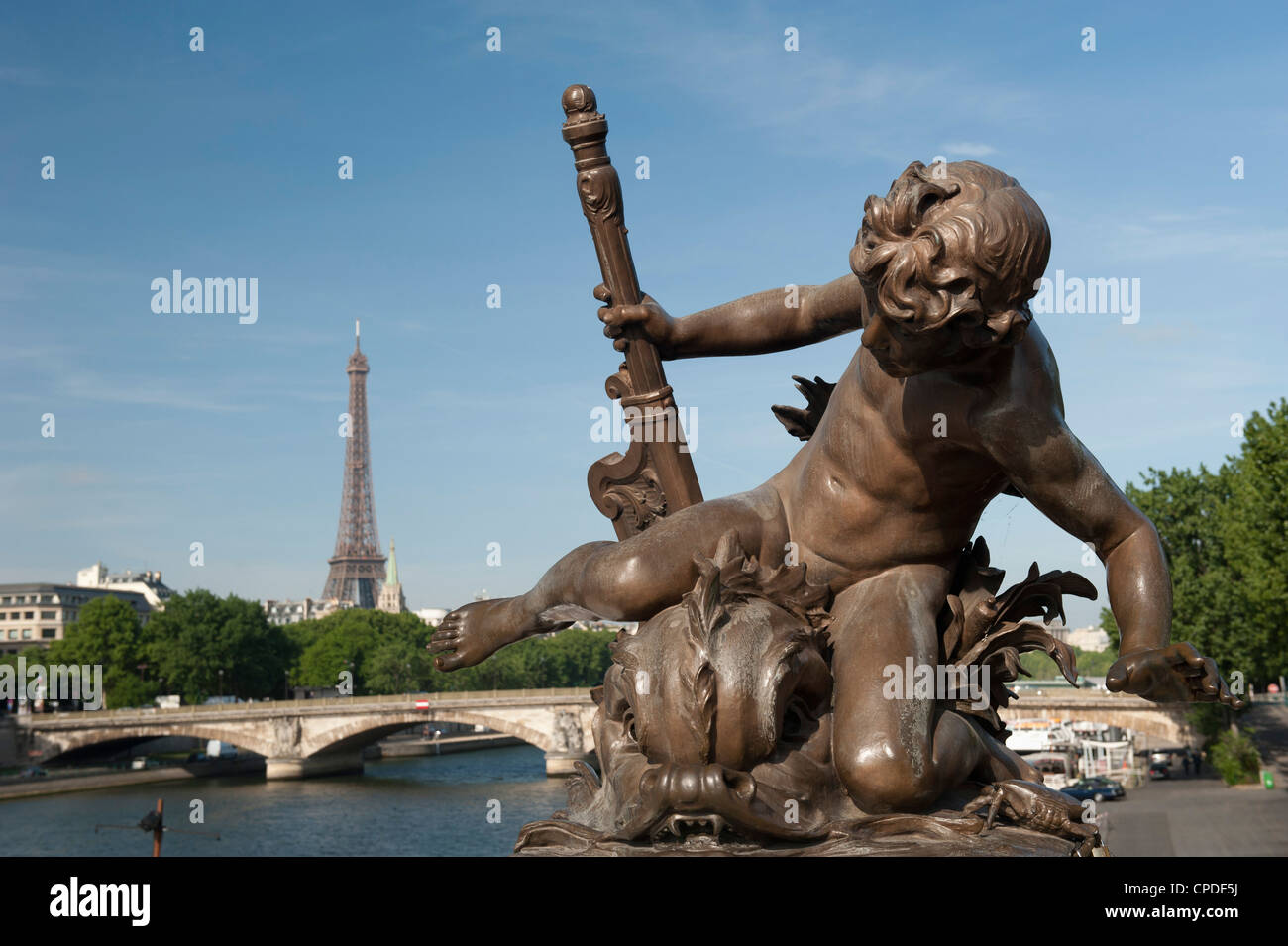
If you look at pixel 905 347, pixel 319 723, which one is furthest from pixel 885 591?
pixel 319 723

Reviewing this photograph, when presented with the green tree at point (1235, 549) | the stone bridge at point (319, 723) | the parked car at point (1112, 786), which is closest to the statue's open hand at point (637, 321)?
the green tree at point (1235, 549)

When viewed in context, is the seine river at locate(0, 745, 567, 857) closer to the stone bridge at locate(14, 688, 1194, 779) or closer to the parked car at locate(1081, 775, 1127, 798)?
the stone bridge at locate(14, 688, 1194, 779)

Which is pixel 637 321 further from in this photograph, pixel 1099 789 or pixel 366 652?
pixel 366 652

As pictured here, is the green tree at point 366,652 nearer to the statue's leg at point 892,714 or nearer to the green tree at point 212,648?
the green tree at point 212,648

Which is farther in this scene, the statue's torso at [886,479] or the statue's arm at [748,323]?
the statue's arm at [748,323]

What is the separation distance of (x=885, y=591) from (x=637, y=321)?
1464mm

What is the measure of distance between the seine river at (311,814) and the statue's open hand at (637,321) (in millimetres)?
21657

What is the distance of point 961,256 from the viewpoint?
10.8 ft

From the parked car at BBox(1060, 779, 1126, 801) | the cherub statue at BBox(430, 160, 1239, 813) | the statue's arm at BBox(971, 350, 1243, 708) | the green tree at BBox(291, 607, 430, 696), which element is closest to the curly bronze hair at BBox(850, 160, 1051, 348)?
the cherub statue at BBox(430, 160, 1239, 813)

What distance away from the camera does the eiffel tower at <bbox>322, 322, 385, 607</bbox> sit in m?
112

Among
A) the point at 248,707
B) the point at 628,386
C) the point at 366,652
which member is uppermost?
the point at 628,386

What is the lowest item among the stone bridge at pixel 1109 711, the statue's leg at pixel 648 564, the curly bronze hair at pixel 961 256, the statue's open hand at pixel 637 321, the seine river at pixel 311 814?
the seine river at pixel 311 814

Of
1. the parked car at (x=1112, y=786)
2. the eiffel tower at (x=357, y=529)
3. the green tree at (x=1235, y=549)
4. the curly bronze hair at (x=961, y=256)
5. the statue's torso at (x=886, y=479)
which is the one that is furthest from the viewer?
the eiffel tower at (x=357, y=529)

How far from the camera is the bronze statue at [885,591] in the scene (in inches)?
133
